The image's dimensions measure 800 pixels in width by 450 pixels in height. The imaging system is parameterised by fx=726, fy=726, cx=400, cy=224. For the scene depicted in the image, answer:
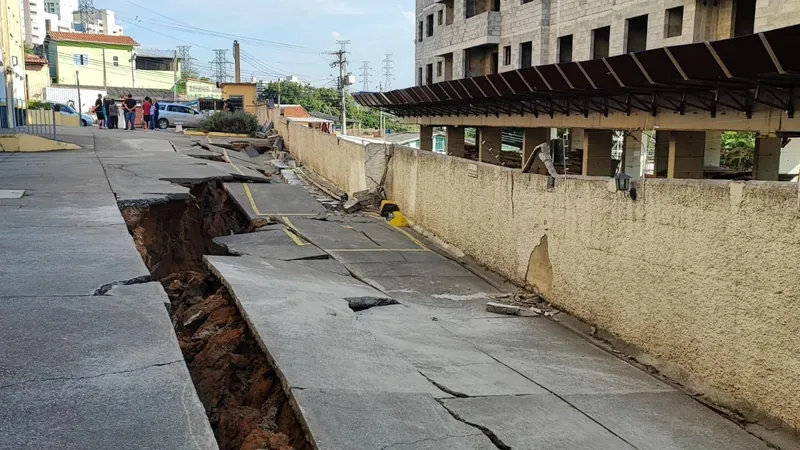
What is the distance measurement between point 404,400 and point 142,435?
1.83m

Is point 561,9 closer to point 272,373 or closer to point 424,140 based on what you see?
point 424,140

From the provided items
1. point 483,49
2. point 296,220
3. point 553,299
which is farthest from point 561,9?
point 553,299

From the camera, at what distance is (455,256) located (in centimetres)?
1273

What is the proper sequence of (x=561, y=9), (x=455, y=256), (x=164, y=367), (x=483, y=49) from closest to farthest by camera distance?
(x=164, y=367)
(x=455, y=256)
(x=561, y=9)
(x=483, y=49)

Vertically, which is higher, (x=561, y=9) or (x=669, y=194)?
(x=561, y=9)

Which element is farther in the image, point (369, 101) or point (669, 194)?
point (369, 101)

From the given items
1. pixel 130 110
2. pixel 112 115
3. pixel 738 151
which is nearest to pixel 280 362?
pixel 738 151

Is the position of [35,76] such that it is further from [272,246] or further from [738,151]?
[272,246]

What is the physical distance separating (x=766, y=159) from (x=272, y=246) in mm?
17452

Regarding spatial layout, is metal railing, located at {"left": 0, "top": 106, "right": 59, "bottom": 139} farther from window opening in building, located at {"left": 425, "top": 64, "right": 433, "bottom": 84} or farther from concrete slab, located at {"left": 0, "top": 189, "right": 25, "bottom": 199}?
window opening in building, located at {"left": 425, "top": 64, "right": 433, "bottom": 84}

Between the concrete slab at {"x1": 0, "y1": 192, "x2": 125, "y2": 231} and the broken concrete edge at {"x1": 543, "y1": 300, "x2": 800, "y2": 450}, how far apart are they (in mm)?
5976

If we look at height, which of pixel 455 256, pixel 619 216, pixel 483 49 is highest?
pixel 483 49

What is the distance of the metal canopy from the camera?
13891 mm

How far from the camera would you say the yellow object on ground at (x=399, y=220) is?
52.0ft
